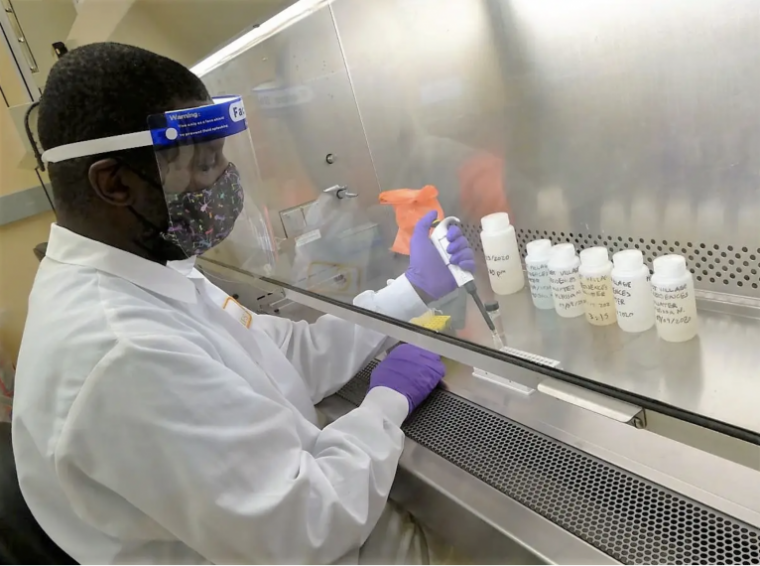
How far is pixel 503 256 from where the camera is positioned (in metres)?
1.10

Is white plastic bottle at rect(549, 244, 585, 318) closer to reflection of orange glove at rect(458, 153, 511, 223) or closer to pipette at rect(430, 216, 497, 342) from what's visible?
pipette at rect(430, 216, 497, 342)

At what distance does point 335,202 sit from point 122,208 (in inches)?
31.4

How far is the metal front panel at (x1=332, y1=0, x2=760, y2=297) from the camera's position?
0.82 meters

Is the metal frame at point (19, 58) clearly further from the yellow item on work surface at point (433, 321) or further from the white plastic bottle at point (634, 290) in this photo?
the white plastic bottle at point (634, 290)

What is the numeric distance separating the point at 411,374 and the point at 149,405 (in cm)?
54

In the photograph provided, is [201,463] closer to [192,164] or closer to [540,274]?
[192,164]

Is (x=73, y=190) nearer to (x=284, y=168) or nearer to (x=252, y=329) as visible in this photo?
(x=252, y=329)

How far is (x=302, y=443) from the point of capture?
3.33 ft

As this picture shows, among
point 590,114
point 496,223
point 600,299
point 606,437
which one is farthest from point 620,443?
point 590,114

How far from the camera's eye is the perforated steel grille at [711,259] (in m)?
0.86

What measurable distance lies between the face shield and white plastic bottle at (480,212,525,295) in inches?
19.9

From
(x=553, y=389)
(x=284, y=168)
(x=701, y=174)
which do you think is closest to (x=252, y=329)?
(x=284, y=168)

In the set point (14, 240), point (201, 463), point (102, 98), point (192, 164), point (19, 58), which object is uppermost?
point (19, 58)

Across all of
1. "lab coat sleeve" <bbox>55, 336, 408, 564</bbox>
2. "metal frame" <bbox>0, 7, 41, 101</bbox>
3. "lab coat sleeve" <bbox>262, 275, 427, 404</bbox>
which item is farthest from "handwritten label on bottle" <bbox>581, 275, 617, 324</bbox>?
"metal frame" <bbox>0, 7, 41, 101</bbox>
